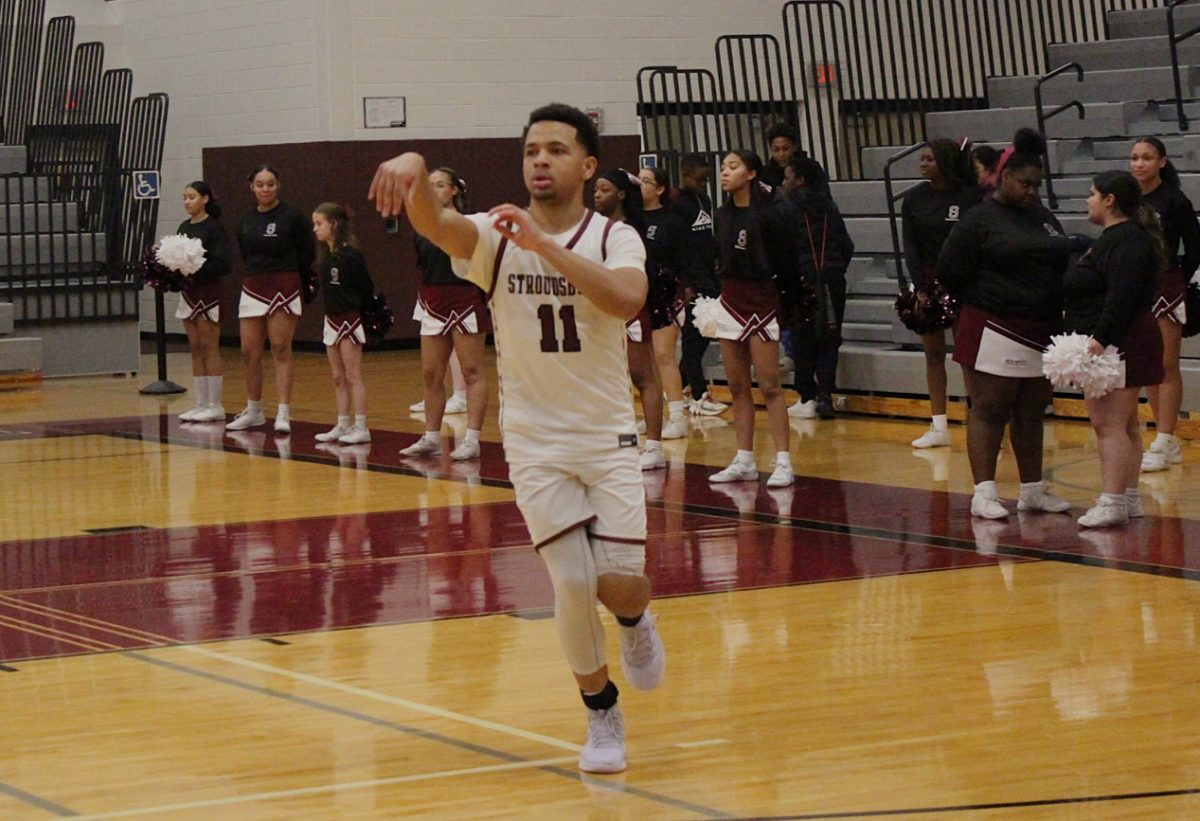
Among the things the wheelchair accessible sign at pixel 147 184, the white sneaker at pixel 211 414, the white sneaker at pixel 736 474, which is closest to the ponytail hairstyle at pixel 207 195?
the white sneaker at pixel 211 414

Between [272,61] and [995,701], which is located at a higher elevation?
[272,61]

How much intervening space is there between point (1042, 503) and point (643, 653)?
493 cm

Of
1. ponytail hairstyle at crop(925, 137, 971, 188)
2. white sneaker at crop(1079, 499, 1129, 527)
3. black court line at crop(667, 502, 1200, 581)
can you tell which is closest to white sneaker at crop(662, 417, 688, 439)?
ponytail hairstyle at crop(925, 137, 971, 188)

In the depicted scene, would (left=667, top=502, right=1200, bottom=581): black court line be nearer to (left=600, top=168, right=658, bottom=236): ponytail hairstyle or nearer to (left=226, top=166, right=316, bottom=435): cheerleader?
(left=600, top=168, right=658, bottom=236): ponytail hairstyle

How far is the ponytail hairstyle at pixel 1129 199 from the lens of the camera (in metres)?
9.51

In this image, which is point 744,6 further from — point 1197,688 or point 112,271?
point 1197,688

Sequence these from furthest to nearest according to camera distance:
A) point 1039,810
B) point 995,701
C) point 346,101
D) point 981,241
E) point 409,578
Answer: point 346,101, point 981,241, point 409,578, point 995,701, point 1039,810

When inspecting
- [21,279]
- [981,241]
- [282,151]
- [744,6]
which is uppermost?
[744,6]

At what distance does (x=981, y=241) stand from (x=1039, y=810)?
5.06m

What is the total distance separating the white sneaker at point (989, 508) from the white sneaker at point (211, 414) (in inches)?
281

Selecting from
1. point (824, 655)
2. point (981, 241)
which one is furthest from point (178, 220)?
point (824, 655)

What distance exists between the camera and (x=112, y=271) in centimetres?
1994

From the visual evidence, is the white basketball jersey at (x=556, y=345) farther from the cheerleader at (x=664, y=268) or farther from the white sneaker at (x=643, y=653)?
the cheerleader at (x=664, y=268)

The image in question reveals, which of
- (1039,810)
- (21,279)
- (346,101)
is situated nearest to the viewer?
(1039,810)
